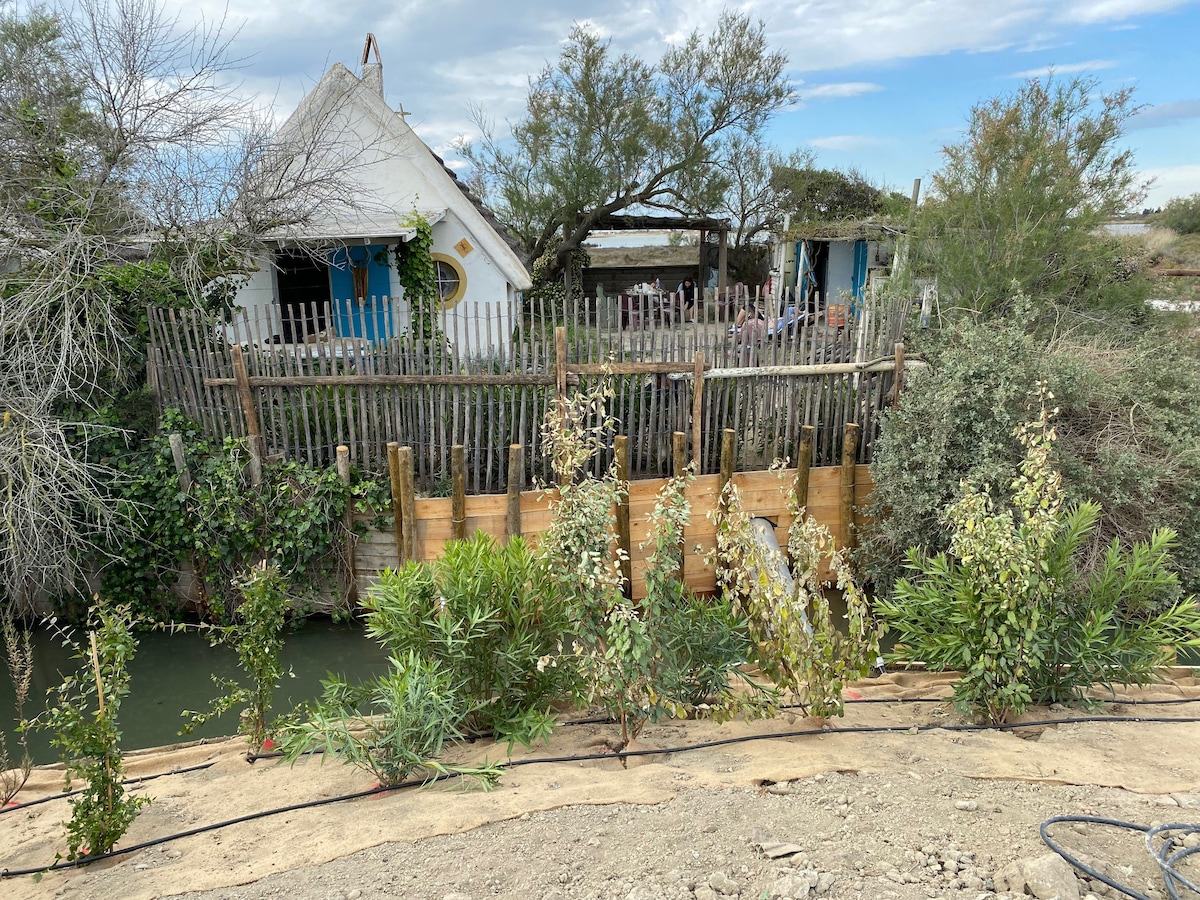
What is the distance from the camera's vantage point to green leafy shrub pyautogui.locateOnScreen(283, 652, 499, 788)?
4.04m

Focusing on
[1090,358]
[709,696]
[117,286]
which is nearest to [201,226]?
[117,286]

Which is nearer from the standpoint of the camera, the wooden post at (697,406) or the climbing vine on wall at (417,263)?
the wooden post at (697,406)

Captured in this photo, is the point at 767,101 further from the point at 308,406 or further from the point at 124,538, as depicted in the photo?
the point at 124,538

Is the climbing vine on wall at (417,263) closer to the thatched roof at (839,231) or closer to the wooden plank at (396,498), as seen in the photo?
the wooden plank at (396,498)

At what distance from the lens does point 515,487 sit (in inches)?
308

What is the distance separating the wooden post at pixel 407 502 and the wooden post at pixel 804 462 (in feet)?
12.3

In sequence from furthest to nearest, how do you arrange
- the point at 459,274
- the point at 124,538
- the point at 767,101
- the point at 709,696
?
the point at 767,101 < the point at 459,274 < the point at 124,538 < the point at 709,696

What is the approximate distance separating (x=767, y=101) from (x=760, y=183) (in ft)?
8.74

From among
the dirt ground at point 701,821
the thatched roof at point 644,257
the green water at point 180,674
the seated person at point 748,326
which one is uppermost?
the thatched roof at point 644,257

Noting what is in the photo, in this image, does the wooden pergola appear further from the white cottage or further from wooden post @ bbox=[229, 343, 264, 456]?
wooden post @ bbox=[229, 343, 264, 456]

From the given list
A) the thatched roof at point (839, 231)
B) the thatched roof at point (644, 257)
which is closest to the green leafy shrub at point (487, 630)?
the thatched roof at point (839, 231)

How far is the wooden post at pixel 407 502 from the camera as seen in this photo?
769cm

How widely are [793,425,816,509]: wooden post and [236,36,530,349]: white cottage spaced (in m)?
4.43

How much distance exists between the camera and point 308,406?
811 centimetres
